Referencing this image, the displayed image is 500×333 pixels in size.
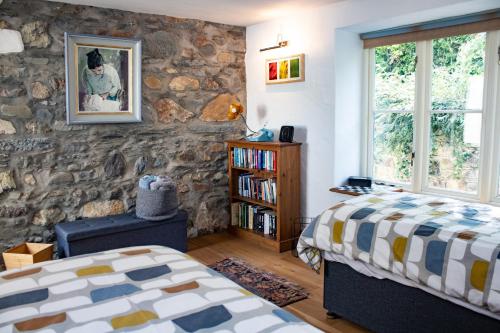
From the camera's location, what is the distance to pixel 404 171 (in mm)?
4023

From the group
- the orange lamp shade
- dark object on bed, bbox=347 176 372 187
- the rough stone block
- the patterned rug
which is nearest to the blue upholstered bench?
the patterned rug

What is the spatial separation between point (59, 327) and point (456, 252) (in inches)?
68.5

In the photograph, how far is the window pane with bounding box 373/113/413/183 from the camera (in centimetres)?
398

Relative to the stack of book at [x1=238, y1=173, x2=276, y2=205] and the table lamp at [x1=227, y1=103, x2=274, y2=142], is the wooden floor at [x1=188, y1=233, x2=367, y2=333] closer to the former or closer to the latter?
the stack of book at [x1=238, y1=173, x2=276, y2=205]

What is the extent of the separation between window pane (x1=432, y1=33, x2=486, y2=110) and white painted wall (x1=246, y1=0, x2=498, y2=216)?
1.31 ft

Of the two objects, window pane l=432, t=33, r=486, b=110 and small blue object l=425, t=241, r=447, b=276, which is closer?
small blue object l=425, t=241, r=447, b=276

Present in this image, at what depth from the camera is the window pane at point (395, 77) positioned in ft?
12.8

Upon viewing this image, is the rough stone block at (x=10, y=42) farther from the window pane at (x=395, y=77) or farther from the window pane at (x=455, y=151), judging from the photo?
the window pane at (x=455, y=151)

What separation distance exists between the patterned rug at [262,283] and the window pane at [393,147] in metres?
1.46

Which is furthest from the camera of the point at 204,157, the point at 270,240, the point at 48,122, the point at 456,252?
the point at 204,157

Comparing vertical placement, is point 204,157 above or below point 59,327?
above

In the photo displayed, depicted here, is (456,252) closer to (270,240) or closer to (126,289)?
(126,289)

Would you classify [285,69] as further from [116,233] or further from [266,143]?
[116,233]

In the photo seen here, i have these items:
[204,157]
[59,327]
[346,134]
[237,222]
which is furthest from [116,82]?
[59,327]
